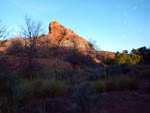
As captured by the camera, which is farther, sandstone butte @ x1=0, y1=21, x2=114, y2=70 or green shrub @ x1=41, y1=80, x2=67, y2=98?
sandstone butte @ x1=0, y1=21, x2=114, y2=70

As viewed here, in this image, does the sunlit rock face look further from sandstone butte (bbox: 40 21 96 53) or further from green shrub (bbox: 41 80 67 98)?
green shrub (bbox: 41 80 67 98)

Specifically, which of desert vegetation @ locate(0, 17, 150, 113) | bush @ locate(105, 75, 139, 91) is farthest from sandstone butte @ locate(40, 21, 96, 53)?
bush @ locate(105, 75, 139, 91)

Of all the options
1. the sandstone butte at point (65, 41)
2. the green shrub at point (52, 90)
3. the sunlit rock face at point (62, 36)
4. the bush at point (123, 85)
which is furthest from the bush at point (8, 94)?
the sunlit rock face at point (62, 36)

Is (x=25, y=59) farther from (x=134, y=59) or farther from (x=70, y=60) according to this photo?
(x=134, y=59)

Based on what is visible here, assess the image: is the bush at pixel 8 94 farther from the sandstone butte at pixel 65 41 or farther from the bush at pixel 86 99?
the sandstone butte at pixel 65 41

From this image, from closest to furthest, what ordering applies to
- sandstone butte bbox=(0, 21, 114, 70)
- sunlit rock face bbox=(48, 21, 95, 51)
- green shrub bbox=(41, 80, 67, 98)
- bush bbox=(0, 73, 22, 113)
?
bush bbox=(0, 73, 22, 113)
green shrub bbox=(41, 80, 67, 98)
sandstone butte bbox=(0, 21, 114, 70)
sunlit rock face bbox=(48, 21, 95, 51)

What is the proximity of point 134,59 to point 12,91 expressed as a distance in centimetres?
3295

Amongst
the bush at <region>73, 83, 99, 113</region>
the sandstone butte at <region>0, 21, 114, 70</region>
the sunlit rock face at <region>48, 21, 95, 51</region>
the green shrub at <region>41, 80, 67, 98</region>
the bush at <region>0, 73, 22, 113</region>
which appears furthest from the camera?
the sunlit rock face at <region>48, 21, 95, 51</region>

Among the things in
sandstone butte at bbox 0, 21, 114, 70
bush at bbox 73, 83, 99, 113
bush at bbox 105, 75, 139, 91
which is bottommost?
bush at bbox 105, 75, 139, 91

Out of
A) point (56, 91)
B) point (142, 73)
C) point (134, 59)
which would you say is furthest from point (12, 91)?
point (134, 59)

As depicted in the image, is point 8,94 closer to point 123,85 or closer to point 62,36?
point 123,85

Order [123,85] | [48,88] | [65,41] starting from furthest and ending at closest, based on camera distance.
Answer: [65,41], [123,85], [48,88]

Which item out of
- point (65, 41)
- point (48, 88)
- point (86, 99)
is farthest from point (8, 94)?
point (65, 41)

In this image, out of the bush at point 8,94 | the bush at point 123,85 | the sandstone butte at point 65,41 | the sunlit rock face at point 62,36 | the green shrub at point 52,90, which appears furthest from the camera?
the sunlit rock face at point 62,36
